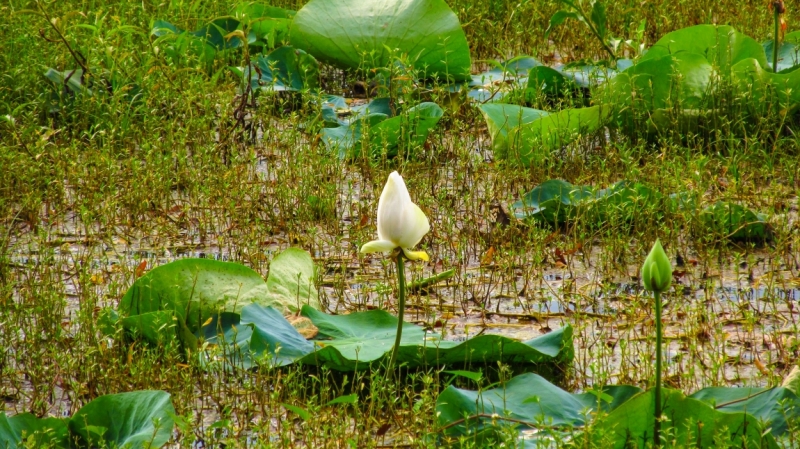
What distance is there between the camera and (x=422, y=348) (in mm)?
2383

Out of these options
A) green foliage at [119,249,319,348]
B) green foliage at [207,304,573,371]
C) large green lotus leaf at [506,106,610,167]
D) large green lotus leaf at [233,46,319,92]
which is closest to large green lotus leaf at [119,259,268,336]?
green foliage at [119,249,319,348]

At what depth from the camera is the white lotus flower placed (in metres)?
2.01

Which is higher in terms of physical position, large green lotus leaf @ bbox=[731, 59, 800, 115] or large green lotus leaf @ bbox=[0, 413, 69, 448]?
large green lotus leaf @ bbox=[731, 59, 800, 115]

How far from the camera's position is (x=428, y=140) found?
4270 millimetres

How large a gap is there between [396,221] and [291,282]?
3.07 feet

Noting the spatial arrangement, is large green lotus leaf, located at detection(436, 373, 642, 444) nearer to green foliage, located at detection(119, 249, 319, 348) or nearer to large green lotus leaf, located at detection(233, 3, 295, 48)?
green foliage, located at detection(119, 249, 319, 348)

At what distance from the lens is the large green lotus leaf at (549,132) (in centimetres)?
387

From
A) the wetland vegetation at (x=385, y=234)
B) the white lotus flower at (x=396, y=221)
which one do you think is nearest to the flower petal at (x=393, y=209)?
the white lotus flower at (x=396, y=221)

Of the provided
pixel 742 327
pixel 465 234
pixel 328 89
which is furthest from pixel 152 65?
pixel 742 327

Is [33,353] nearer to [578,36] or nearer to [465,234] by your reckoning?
[465,234]

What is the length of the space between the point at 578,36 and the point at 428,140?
1697 mm

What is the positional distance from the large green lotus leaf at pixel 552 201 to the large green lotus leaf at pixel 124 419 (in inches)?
65.1

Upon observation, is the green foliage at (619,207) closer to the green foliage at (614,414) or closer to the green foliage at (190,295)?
the green foliage at (190,295)

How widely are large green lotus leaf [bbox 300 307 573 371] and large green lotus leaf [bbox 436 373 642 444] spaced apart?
231 mm
